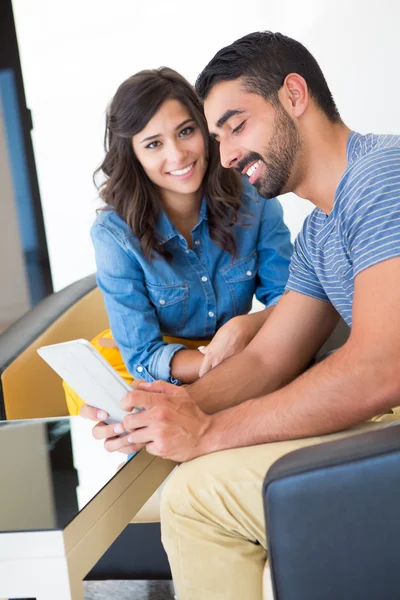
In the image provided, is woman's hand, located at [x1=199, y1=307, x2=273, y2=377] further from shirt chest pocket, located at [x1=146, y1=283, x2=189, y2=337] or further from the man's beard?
the man's beard

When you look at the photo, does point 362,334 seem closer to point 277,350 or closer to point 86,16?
point 277,350

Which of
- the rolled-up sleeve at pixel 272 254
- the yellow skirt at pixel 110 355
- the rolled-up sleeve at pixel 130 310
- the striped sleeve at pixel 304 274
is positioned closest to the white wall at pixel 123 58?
the rolled-up sleeve at pixel 272 254

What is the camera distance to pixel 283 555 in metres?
1.12

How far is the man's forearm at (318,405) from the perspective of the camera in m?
1.34

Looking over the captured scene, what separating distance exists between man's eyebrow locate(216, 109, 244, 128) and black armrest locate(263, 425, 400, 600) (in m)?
0.81

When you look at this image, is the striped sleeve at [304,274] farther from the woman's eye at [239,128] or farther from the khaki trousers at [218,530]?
the khaki trousers at [218,530]

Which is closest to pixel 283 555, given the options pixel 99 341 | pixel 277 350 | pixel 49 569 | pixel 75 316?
pixel 49 569

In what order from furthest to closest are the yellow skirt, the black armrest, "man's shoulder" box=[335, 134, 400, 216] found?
the yellow skirt < "man's shoulder" box=[335, 134, 400, 216] < the black armrest

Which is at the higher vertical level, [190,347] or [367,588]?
[190,347]

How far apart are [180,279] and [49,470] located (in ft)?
2.88

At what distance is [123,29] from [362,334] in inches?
133

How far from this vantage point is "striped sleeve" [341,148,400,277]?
52.7 inches

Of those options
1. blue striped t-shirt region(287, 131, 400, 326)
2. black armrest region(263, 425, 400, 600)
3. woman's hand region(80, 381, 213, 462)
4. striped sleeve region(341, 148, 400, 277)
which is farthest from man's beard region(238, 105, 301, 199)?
black armrest region(263, 425, 400, 600)

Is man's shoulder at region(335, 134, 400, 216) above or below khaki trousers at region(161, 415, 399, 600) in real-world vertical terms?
above
